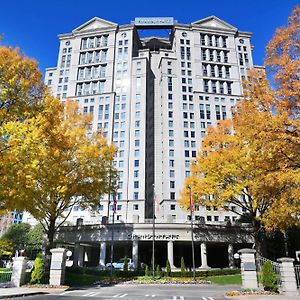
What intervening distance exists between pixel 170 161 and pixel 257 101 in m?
53.6

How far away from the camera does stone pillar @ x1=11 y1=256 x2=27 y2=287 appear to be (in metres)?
17.2

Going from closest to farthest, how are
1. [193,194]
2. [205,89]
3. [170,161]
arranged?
[193,194] < [170,161] < [205,89]

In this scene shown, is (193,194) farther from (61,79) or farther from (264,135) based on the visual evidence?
(61,79)

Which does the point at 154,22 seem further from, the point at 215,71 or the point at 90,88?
the point at 90,88

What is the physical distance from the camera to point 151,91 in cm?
8231

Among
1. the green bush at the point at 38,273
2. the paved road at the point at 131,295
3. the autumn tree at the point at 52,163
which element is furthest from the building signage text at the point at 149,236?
the paved road at the point at 131,295

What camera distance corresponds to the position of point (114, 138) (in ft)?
236

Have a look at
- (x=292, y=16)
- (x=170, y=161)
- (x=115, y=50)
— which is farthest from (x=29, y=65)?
(x=115, y=50)

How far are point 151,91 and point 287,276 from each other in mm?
71913

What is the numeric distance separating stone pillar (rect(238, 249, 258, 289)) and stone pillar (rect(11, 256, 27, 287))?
526 inches

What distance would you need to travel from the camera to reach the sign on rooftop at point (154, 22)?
3533 inches

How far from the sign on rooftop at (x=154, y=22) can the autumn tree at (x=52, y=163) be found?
73.6 metres

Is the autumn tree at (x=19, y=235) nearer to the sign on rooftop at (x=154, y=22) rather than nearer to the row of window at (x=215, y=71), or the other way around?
the row of window at (x=215, y=71)

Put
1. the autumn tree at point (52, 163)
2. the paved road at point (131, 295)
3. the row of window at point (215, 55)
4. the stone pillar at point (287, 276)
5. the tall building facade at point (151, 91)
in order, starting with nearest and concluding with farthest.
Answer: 1. the autumn tree at point (52, 163)
2. the paved road at point (131, 295)
3. the stone pillar at point (287, 276)
4. the tall building facade at point (151, 91)
5. the row of window at point (215, 55)
